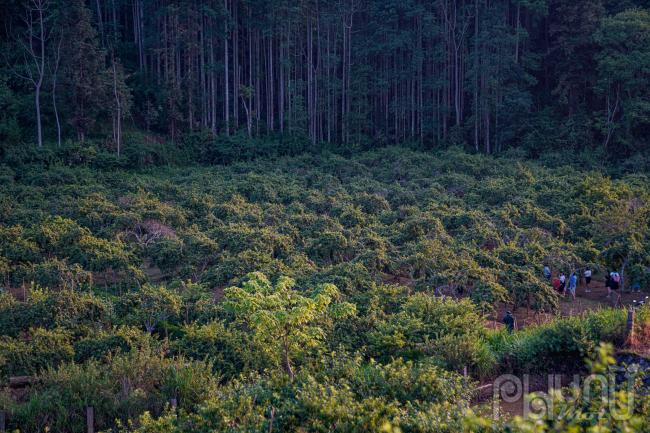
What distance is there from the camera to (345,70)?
4569 cm

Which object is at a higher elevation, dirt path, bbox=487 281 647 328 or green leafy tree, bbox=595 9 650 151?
green leafy tree, bbox=595 9 650 151

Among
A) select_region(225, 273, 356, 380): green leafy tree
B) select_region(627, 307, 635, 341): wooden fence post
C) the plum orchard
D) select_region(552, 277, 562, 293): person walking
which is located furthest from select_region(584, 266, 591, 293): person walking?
select_region(225, 273, 356, 380): green leafy tree

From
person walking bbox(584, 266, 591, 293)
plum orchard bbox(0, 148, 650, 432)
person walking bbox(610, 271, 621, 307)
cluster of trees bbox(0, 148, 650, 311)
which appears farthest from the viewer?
person walking bbox(584, 266, 591, 293)

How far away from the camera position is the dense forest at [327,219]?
9812 mm

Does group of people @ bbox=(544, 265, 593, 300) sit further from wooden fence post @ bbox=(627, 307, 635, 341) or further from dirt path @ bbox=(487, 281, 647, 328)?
wooden fence post @ bbox=(627, 307, 635, 341)

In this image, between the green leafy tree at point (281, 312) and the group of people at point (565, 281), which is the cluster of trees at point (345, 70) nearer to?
the group of people at point (565, 281)

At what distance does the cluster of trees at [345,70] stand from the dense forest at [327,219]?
0.21m

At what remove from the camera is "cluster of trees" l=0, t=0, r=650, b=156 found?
33.9 metres

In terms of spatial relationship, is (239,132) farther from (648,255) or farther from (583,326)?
(583,326)

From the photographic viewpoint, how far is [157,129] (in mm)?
40281

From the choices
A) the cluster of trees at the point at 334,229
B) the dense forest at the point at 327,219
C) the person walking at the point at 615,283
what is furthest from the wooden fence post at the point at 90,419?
the person walking at the point at 615,283

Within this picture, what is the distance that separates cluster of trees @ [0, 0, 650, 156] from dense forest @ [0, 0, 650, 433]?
21 cm

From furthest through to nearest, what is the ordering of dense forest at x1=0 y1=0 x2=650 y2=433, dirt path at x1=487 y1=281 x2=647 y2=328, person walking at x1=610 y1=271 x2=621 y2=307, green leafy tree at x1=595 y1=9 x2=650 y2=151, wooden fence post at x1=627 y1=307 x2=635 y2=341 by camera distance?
green leafy tree at x1=595 y1=9 x2=650 y2=151, person walking at x1=610 y1=271 x2=621 y2=307, dirt path at x1=487 y1=281 x2=647 y2=328, wooden fence post at x1=627 y1=307 x2=635 y2=341, dense forest at x1=0 y1=0 x2=650 y2=433

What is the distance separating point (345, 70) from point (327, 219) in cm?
2692
